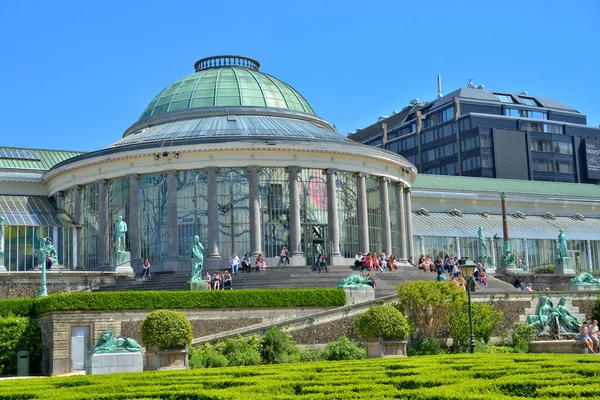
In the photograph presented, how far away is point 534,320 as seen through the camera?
3975cm

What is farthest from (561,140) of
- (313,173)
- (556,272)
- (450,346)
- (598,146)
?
(450,346)

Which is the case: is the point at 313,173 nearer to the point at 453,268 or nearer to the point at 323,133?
the point at 323,133

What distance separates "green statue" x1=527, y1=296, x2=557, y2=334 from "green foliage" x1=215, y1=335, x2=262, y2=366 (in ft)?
42.0

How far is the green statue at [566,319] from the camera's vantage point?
132 ft

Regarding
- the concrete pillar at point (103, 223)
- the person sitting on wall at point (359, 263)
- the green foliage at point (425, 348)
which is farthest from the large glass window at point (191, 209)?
the green foliage at point (425, 348)

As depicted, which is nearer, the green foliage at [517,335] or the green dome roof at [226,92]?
the green foliage at [517,335]

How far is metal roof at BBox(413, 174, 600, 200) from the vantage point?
256 feet

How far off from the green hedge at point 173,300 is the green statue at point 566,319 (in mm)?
9891

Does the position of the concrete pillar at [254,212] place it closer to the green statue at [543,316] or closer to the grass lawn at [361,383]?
the green statue at [543,316]

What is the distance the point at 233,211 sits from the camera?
175ft

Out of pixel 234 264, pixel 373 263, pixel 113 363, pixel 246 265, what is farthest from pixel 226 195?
pixel 113 363

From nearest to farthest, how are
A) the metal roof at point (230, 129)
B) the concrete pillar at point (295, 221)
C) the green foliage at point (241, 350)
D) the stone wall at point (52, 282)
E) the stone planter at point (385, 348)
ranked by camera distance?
the green foliage at point (241, 350), the stone planter at point (385, 348), the stone wall at point (52, 282), the concrete pillar at point (295, 221), the metal roof at point (230, 129)

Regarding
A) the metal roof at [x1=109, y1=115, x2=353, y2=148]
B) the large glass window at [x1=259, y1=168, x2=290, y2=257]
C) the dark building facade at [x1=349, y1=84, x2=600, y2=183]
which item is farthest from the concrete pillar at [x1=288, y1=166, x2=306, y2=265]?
the dark building facade at [x1=349, y1=84, x2=600, y2=183]

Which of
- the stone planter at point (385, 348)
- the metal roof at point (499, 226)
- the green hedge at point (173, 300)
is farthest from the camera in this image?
the metal roof at point (499, 226)
